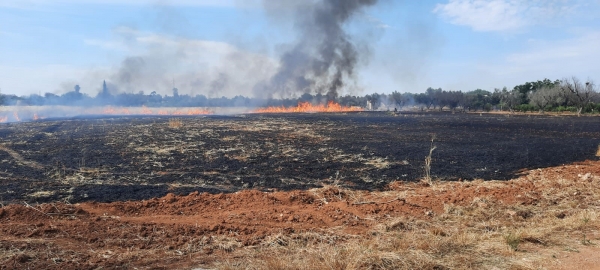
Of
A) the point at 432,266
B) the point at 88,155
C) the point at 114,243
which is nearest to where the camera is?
the point at 432,266

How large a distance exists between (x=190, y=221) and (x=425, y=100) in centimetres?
8380

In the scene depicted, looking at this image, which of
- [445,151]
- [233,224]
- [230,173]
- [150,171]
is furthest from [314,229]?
[445,151]

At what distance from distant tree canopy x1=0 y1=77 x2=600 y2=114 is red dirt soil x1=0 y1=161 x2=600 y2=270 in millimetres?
51919

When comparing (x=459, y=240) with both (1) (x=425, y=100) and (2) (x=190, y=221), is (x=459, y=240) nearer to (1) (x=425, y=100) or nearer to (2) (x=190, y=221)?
(2) (x=190, y=221)

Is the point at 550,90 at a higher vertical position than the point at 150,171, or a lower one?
higher

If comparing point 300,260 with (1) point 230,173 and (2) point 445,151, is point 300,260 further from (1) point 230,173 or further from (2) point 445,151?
(2) point 445,151

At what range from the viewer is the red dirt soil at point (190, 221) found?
5.09m

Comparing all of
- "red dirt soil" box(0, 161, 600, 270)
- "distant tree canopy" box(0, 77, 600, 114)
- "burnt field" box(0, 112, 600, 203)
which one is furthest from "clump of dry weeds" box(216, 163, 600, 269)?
"distant tree canopy" box(0, 77, 600, 114)

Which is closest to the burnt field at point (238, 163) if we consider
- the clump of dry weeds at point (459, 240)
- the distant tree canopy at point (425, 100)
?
the clump of dry weeds at point (459, 240)

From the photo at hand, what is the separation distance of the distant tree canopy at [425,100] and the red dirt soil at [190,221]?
5192 cm

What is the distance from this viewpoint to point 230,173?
39.8ft

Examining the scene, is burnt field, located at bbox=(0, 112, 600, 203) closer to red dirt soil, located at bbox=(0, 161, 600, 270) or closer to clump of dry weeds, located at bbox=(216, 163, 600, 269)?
red dirt soil, located at bbox=(0, 161, 600, 270)

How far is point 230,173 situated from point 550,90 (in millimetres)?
61915

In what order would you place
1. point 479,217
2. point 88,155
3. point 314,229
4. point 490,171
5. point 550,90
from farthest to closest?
point 550,90 → point 88,155 → point 490,171 → point 479,217 → point 314,229
